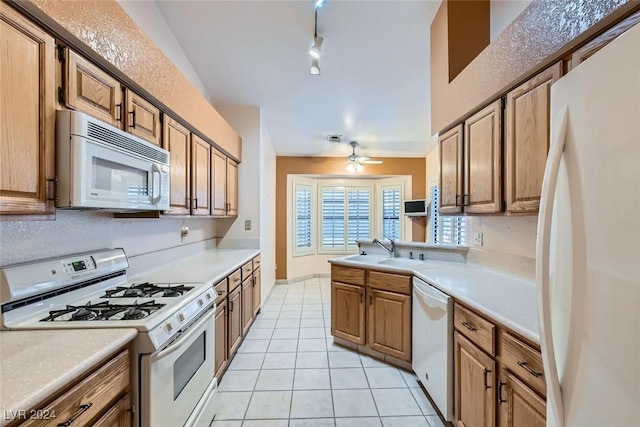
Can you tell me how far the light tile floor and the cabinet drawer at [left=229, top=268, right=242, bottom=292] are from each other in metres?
0.70

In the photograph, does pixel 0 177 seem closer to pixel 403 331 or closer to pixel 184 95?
pixel 184 95

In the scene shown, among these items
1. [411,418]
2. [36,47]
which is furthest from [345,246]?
[36,47]

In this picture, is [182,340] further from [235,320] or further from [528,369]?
[528,369]

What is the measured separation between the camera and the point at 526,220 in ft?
6.43

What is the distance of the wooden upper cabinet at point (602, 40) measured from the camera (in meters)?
0.99

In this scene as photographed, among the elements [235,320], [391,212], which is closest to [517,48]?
[235,320]

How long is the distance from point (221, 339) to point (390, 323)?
4.63 ft

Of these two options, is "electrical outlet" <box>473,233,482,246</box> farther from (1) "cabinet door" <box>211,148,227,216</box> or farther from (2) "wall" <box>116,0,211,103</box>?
(2) "wall" <box>116,0,211,103</box>

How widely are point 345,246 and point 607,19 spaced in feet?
17.8

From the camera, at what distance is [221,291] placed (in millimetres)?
2264

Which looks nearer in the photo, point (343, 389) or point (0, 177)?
point (0, 177)

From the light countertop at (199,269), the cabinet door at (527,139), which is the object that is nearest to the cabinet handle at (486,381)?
the cabinet door at (527,139)

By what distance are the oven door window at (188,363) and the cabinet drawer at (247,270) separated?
45.7 inches

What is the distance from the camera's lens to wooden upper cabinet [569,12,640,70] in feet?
3.26
